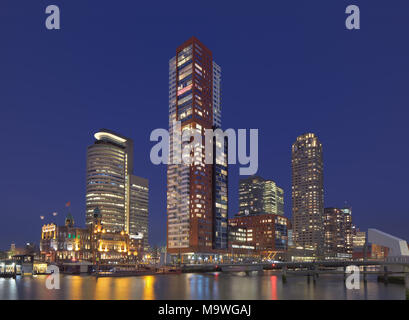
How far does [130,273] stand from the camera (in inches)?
7638
